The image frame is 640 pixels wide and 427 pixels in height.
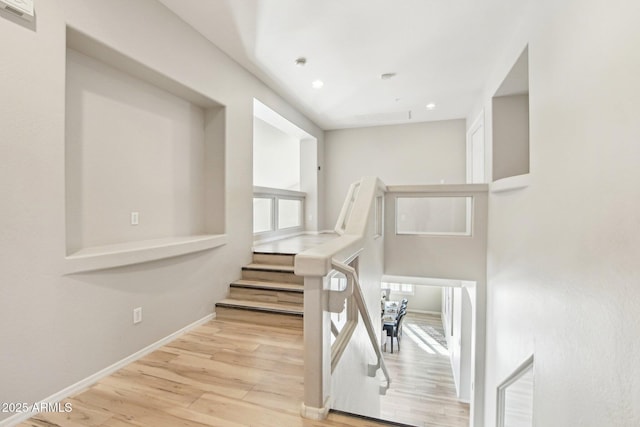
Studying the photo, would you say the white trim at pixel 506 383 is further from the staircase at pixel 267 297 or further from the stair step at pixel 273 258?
the stair step at pixel 273 258

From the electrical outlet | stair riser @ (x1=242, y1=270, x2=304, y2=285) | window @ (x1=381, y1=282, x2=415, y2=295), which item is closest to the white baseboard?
the electrical outlet

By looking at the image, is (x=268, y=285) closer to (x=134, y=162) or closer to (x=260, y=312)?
(x=260, y=312)

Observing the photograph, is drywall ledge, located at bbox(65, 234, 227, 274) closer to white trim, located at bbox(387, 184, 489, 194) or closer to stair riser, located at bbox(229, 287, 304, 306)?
stair riser, located at bbox(229, 287, 304, 306)

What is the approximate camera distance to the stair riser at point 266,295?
3248mm

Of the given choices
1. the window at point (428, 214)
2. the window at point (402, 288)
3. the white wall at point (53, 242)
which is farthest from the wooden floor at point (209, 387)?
the window at point (402, 288)

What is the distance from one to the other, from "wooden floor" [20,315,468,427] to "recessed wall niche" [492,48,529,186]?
10.4 feet

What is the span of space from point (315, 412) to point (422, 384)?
19.5 feet

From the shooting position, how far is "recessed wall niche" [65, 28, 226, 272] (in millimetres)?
2236

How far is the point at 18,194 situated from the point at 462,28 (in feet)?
12.8

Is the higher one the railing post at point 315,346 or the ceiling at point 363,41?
the ceiling at point 363,41

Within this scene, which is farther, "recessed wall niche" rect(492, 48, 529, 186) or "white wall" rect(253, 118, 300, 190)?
"white wall" rect(253, 118, 300, 190)

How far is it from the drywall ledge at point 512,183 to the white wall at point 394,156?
9.17 ft

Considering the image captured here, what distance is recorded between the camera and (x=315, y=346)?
158 centimetres

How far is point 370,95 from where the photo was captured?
16.1 feet
